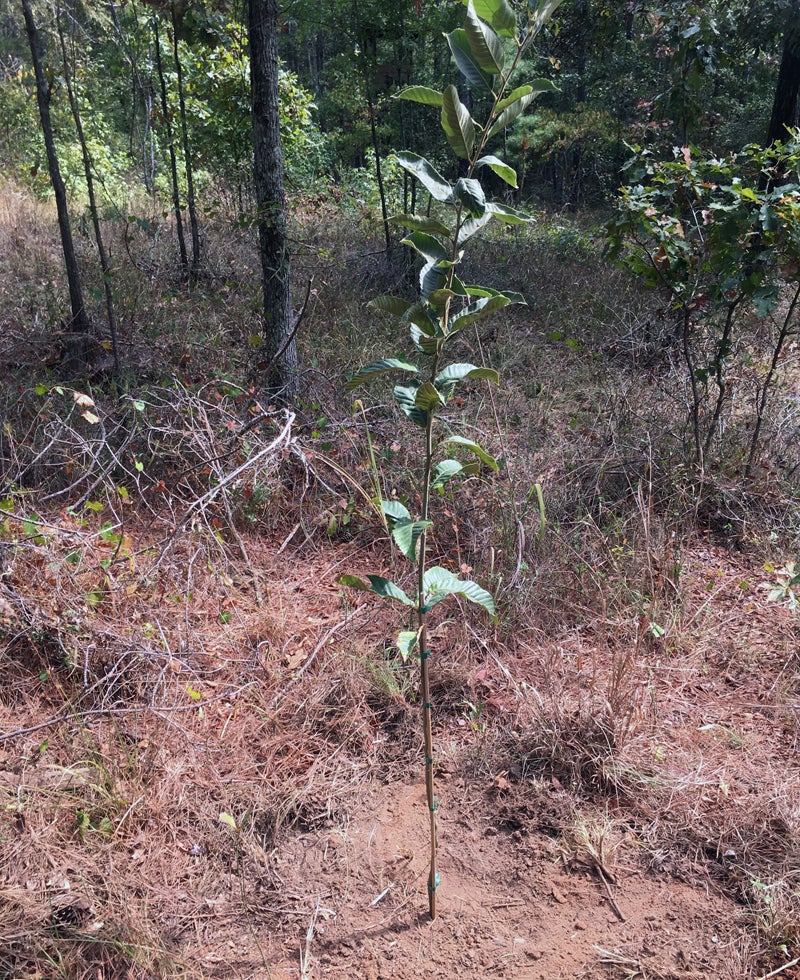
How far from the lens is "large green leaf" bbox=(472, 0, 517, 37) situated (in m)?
Result: 1.20

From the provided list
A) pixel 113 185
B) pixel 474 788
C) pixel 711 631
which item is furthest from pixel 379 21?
pixel 474 788

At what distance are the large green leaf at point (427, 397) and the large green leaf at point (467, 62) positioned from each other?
21.1 inches

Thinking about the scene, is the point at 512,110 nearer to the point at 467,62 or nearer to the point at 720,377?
the point at 467,62

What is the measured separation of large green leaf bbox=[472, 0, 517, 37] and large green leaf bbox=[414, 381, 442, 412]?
0.65 m

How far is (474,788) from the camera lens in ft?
7.54

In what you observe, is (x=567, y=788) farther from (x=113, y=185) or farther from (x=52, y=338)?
(x=113, y=185)

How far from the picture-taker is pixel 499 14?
1.21 metres

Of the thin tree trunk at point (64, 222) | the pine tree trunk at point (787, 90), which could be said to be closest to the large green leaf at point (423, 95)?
the thin tree trunk at point (64, 222)

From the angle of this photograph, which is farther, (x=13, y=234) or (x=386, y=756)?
(x=13, y=234)

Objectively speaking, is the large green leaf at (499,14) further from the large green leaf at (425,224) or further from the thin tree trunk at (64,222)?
the thin tree trunk at (64,222)

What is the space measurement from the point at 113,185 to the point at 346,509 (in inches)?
378

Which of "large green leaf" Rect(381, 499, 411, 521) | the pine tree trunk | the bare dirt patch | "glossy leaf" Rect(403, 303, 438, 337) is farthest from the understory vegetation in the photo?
the pine tree trunk

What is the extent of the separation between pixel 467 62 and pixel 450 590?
1.08 meters

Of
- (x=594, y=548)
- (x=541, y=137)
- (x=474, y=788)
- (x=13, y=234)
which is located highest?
(x=541, y=137)
